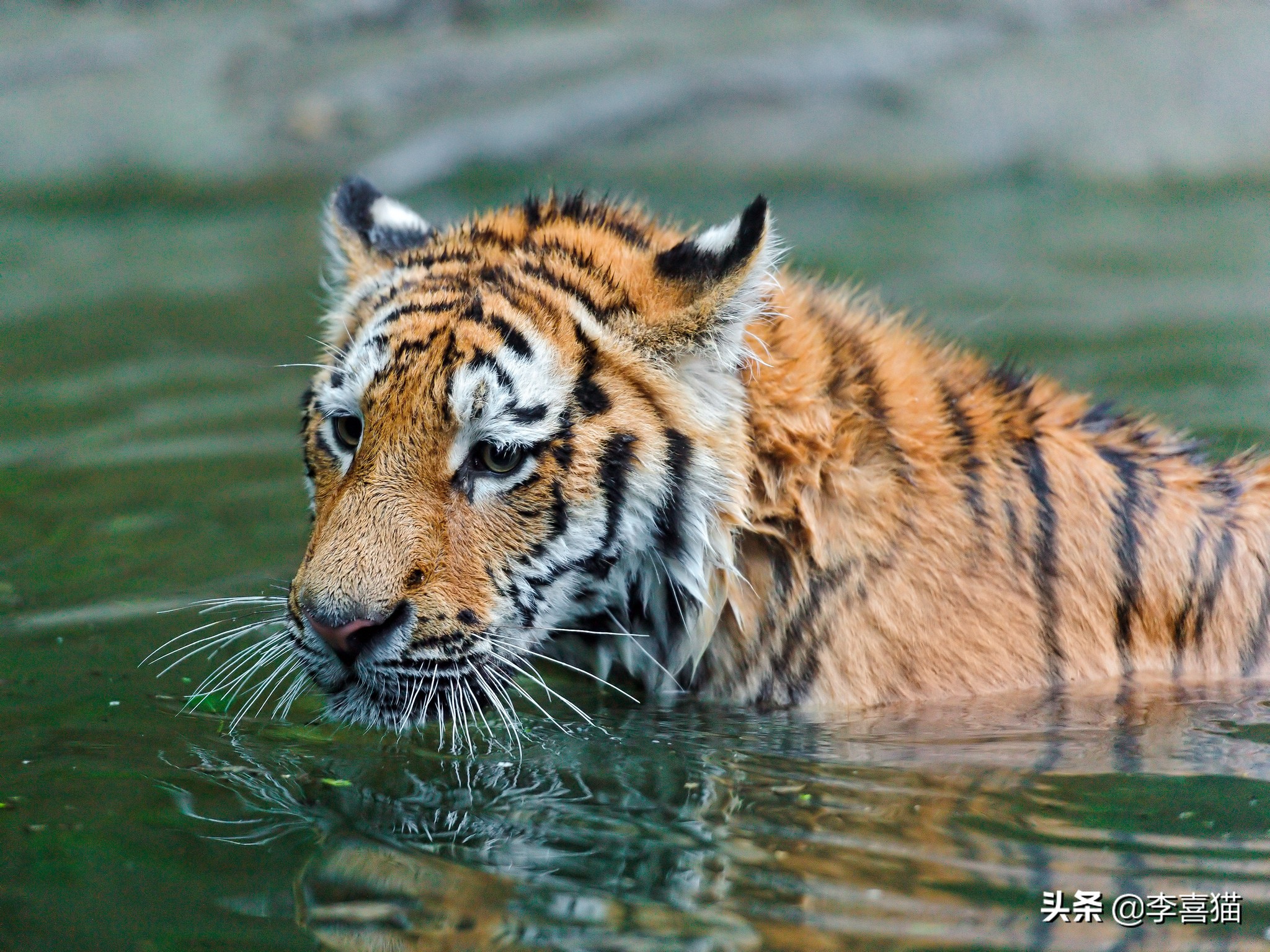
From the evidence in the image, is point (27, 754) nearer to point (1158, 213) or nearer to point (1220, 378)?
point (1220, 378)

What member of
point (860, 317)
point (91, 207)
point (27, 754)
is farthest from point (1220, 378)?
point (91, 207)

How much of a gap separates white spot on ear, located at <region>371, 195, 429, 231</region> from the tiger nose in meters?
1.10

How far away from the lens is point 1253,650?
3.33 m

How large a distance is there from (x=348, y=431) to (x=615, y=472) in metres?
0.59

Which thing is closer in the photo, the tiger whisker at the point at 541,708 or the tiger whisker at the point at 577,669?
the tiger whisker at the point at 577,669

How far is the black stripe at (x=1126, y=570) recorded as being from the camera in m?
3.22

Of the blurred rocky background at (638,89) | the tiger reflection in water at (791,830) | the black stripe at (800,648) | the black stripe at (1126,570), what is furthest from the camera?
the blurred rocky background at (638,89)

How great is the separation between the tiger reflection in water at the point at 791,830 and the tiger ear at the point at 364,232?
1.16m

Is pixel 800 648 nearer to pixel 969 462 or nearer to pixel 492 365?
pixel 969 462

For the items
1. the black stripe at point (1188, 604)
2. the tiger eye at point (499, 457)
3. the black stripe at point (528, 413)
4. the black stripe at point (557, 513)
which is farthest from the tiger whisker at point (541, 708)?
the black stripe at point (1188, 604)

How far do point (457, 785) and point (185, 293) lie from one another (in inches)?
196

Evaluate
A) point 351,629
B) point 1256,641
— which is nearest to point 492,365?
point 351,629

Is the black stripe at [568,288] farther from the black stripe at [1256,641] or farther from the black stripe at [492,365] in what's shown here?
the black stripe at [1256,641]

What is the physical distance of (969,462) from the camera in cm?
323
